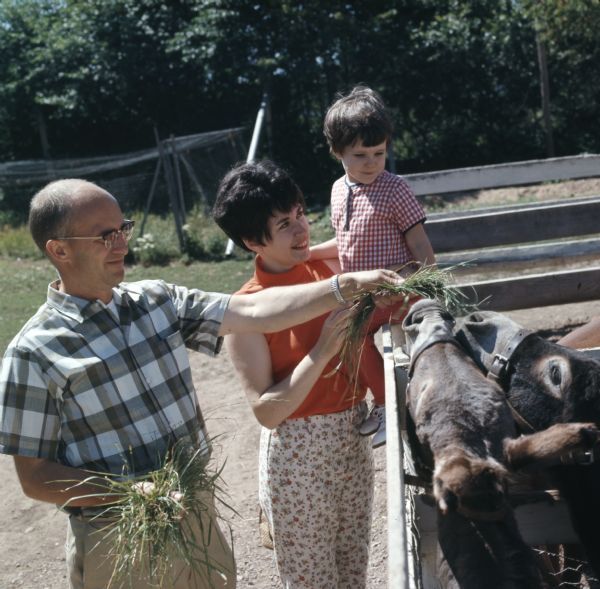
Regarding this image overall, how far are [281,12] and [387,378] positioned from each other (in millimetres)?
16377

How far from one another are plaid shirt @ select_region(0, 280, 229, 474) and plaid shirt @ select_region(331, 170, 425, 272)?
1271 mm

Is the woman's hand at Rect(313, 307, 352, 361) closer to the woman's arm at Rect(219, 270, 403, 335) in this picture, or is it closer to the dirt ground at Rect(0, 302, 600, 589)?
the woman's arm at Rect(219, 270, 403, 335)

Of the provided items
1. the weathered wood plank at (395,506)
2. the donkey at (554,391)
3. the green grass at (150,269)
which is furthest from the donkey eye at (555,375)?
the green grass at (150,269)

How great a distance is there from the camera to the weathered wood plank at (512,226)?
20.4ft

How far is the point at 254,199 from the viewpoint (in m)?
2.52

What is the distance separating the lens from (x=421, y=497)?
2109 mm

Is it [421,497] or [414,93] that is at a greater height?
[414,93]

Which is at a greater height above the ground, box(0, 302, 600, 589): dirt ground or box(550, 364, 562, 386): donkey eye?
box(550, 364, 562, 386): donkey eye

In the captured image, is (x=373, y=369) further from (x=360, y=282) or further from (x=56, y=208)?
(x=56, y=208)

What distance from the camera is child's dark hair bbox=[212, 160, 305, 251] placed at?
2523 mm

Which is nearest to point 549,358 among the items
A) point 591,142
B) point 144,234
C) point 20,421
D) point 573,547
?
point 573,547

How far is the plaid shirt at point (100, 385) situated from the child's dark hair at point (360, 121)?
136cm

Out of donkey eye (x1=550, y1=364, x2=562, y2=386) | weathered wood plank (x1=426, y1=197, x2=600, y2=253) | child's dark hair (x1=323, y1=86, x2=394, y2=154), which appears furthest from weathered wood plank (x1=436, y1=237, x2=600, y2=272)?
donkey eye (x1=550, y1=364, x2=562, y2=386)

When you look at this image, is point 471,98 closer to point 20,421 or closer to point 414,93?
point 414,93
